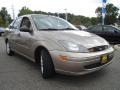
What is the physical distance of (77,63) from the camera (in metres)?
3.53

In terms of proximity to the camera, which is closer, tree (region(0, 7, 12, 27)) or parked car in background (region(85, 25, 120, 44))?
parked car in background (region(85, 25, 120, 44))

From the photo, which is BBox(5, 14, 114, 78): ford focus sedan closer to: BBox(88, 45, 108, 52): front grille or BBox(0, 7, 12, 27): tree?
BBox(88, 45, 108, 52): front grille

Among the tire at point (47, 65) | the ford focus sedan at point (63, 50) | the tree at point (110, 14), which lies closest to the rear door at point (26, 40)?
the ford focus sedan at point (63, 50)

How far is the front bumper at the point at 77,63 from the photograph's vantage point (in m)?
3.54

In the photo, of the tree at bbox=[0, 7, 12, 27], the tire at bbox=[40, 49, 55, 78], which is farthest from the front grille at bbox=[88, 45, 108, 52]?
the tree at bbox=[0, 7, 12, 27]

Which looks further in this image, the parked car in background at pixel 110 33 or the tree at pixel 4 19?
the tree at pixel 4 19

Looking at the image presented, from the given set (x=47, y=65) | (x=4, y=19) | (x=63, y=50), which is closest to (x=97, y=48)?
(x=63, y=50)

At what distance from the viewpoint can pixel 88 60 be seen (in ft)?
11.8

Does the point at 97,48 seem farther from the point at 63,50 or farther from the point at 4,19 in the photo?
the point at 4,19

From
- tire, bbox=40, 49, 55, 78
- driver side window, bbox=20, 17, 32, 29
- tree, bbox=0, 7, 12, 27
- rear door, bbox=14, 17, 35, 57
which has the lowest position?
tree, bbox=0, 7, 12, 27

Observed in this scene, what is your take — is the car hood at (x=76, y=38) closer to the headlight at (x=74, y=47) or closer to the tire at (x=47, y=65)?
the headlight at (x=74, y=47)

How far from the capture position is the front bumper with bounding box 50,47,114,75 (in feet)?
11.6

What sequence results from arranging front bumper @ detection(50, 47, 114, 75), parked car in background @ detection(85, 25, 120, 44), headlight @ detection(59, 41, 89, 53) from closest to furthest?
1. front bumper @ detection(50, 47, 114, 75)
2. headlight @ detection(59, 41, 89, 53)
3. parked car in background @ detection(85, 25, 120, 44)

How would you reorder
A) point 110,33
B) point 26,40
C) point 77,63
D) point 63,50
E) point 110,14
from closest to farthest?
point 77,63
point 63,50
point 26,40
point 110,33
point 110,14
